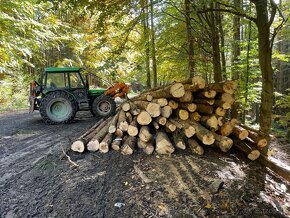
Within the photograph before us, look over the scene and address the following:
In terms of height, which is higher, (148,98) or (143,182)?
(148,98)

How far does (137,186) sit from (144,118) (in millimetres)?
1625

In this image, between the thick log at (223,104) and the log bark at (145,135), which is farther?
the thick log at (223,104)

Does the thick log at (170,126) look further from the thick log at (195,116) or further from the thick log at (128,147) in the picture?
the thick log at (128,147)

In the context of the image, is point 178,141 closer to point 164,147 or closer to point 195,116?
point 164,147

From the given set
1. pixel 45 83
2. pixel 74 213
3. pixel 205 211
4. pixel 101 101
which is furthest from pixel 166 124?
pixel 45 83

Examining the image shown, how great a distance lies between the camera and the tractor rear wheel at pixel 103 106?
7.57 m

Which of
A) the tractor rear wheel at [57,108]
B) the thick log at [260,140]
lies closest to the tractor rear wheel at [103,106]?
the tractor rear wheel at [57,108]

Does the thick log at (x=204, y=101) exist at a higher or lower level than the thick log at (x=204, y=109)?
higher

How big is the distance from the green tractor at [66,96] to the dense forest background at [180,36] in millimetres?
1199

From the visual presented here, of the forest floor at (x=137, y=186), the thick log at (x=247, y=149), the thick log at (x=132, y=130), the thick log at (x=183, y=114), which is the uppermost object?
the thick log at (x=183, y=114)

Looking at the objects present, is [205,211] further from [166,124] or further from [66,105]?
[66,105]

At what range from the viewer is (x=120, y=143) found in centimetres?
446

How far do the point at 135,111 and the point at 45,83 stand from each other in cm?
402

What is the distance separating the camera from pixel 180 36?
7535 millimetres
